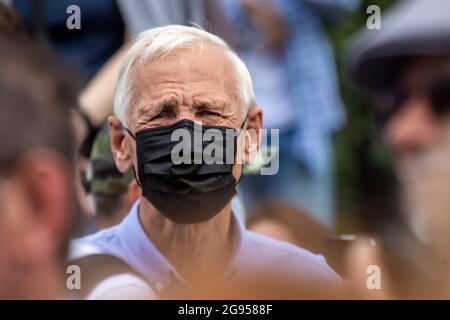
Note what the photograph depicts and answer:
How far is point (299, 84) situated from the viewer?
3.99m

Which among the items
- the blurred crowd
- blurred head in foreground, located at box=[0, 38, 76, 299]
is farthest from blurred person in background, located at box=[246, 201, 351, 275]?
blurred head in foreground, located at box=[0, 38, 76, 299]

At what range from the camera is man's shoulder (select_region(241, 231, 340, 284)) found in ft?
11.5

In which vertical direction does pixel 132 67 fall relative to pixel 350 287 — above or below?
above

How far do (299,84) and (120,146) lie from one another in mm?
778

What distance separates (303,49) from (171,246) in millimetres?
938

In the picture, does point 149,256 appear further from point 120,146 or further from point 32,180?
point 32,180

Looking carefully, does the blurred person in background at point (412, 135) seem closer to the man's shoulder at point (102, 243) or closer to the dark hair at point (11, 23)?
the man's shoulder at point (102, 243)

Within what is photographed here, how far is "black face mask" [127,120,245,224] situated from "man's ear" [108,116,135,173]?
0.06 meters

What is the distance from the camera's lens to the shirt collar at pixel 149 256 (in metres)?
3.48

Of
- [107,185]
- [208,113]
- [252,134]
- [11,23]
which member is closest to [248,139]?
[252,134]

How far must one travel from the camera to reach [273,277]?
10.7 ft
